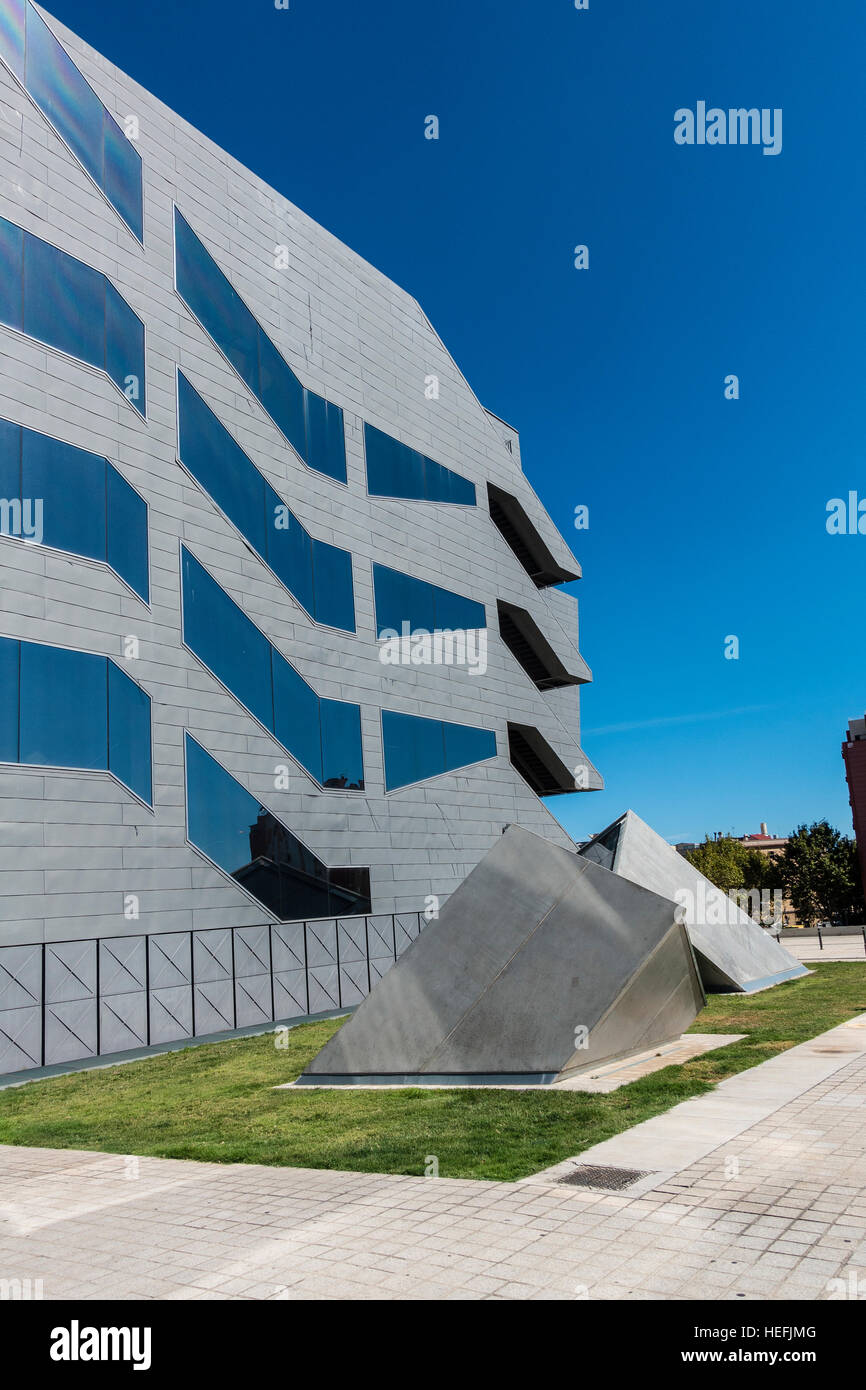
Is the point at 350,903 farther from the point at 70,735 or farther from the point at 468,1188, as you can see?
the point at 468,1188

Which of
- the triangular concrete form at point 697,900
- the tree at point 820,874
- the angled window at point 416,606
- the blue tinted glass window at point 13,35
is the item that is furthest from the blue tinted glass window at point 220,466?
the tree at point 820,874

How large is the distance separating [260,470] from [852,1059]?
20285 mm

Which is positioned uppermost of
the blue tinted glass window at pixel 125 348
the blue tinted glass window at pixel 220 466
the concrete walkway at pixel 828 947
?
the blue tinted glass window at pixel 125 348

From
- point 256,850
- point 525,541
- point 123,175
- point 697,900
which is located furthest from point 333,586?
point 697,900

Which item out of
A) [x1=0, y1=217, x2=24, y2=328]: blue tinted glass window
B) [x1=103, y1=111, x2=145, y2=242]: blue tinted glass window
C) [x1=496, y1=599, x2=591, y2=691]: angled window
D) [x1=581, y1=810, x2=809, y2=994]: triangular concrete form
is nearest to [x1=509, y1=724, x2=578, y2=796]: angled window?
[x1=496, y1=599, x2=591, y2=691]: angled window

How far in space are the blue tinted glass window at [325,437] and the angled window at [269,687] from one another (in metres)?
6.49

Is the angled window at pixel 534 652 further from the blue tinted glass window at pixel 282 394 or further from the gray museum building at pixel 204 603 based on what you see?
the blue tinted glass window at pixel 282 394

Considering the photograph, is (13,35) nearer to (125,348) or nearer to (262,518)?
(125,348)

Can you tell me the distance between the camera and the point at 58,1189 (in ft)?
26.2

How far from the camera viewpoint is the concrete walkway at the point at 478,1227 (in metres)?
4.96

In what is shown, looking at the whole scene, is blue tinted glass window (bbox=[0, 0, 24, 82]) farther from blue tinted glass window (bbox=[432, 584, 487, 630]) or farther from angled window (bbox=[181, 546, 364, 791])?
blue tinted glass window (bbox=[432, 584, 487, 630])

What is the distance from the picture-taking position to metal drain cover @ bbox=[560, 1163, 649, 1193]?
21.9 feet

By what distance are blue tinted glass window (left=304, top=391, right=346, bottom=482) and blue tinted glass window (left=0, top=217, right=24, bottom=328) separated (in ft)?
31.1

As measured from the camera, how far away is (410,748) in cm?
2995
